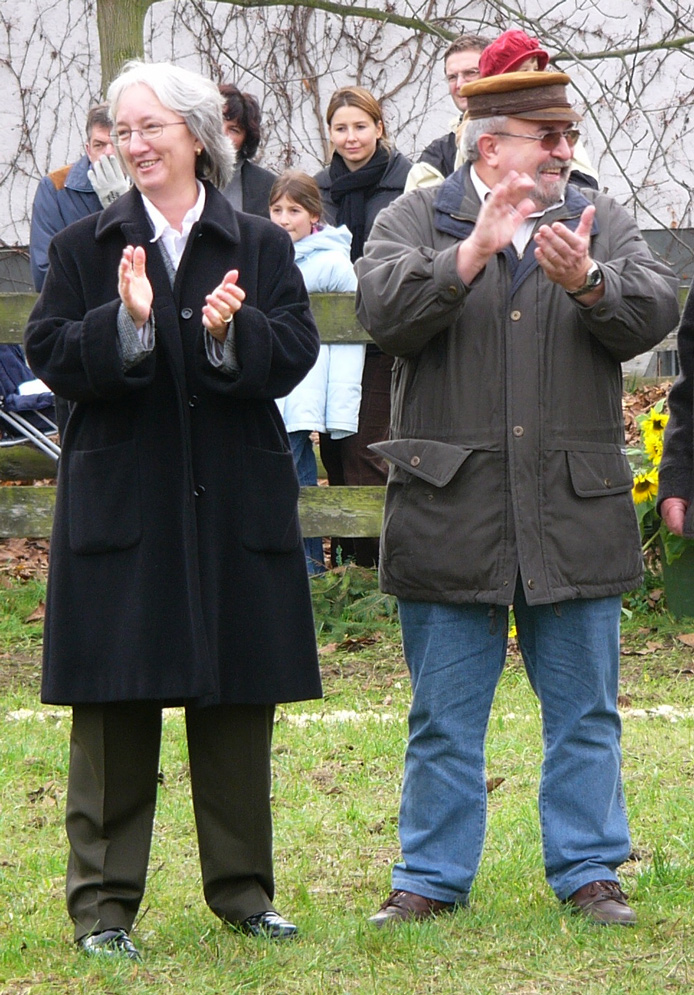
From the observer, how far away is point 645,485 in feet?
21.4

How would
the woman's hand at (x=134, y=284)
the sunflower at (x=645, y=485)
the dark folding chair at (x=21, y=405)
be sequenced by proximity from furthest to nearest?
the dark folding chair at (x=21, y=405)
the sunflower at (x=645, y=485)
the woman's hand at (x=134, y=284)

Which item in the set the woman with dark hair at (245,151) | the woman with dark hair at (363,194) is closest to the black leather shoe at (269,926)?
the woman with dark hair at (363,194)

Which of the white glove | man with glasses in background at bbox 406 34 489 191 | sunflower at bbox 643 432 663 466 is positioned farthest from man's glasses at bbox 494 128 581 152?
sunflower at bbox 643 432 663 466

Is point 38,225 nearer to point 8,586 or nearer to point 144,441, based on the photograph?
point 8,586

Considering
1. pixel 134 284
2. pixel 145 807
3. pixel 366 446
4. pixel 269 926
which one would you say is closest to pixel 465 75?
pixel 366 446

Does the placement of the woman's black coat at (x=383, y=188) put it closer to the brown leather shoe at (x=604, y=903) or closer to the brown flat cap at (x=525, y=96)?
the brown flat cap at (x=525, y=96)

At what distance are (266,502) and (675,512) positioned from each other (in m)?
1.10

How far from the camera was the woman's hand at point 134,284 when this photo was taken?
127 inches

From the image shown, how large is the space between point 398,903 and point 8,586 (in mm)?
4467

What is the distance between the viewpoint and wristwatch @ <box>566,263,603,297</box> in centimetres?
328

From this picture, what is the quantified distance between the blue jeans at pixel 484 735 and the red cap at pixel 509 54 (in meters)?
1.23

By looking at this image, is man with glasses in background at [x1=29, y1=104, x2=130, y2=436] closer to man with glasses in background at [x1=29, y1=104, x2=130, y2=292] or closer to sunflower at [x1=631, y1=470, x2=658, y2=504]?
man with glasses in background at [x1=29, y1=104, x2=130, y2=292]

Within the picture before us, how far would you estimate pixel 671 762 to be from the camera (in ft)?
16.0

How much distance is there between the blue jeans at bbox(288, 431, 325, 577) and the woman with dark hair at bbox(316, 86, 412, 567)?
163 mm
